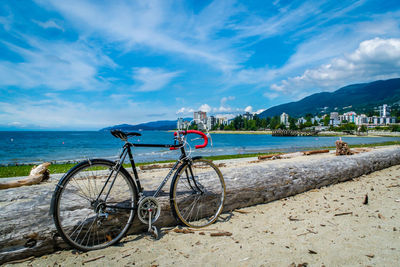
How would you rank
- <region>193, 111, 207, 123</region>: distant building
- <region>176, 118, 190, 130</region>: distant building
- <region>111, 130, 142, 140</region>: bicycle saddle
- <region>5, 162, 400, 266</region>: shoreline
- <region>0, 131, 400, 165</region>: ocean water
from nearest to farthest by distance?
1. <region>5, 162, 400, 266</region>: shoreline
2. <region>111, 130, 142, 140</region>: bicycle saddle
3. <region>176, 118, 190, 130</region>: distant building
4. <region>193, 111, 207, 123</region>: distant building
5. <region>0, 131, 400, 165</region>: ocean water

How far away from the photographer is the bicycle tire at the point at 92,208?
2.96m

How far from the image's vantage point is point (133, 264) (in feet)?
8.89

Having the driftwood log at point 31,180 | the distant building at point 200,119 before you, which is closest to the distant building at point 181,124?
the distant building at point 200,119

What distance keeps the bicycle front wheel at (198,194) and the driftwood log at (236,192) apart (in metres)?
0.25

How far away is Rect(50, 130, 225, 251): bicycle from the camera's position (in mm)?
2992

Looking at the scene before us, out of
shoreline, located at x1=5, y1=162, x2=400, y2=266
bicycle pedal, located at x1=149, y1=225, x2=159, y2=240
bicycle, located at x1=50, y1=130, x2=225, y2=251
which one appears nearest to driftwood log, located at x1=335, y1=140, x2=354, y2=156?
shoreline, located at x1=5, y1=162, x2=400, y2=266

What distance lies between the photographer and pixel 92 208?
3.20 m

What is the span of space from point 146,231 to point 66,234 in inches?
46.7

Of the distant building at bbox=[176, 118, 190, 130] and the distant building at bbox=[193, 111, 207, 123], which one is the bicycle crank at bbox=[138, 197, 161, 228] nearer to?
the distant building at bbox=[176, 118, 190, 130]

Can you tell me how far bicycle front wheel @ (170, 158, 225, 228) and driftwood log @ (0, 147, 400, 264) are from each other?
0.25m

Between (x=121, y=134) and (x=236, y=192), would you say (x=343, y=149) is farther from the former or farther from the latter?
(x=121, y=134)

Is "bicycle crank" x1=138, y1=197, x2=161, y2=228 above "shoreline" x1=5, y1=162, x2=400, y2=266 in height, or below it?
above

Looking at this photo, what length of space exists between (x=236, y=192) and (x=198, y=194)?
91 cm

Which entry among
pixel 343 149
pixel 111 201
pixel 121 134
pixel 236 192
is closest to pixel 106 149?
pixel 343 149
